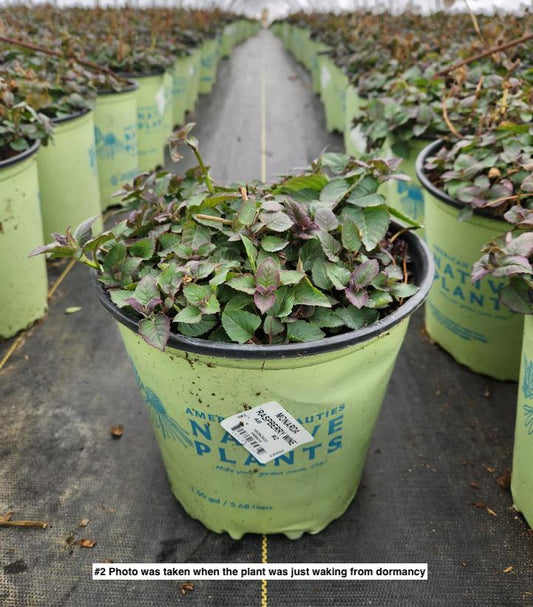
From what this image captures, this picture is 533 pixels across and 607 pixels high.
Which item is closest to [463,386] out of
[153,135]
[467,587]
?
[467,587]

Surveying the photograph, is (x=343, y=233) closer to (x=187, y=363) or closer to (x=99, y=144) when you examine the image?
(x=187, y=363)

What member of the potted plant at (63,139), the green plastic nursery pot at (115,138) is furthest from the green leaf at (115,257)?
the green plastic nursery pot at (115,138)

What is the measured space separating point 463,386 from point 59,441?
1.44m

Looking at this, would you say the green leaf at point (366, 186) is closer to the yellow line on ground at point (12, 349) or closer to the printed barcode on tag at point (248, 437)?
the printed barcode on tag at point (248, 437)

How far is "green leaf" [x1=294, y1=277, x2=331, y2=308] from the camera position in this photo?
1118 mm

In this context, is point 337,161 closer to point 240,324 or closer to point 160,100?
point 240,324

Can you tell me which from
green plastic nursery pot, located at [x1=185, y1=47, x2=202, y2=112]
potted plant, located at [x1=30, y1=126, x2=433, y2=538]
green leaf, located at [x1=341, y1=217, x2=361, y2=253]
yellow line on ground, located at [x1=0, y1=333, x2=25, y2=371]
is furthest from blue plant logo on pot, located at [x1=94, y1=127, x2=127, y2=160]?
green plastic nursery pot, located at [x1=185, y1=47, x2=202, y2=112]

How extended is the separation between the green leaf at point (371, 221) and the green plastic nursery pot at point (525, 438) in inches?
16.8

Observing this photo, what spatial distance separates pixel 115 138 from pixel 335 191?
2425 mm

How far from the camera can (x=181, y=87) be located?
221 inches

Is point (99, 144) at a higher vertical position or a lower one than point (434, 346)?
higher

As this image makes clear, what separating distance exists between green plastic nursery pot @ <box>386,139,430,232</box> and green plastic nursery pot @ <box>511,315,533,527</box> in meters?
1.15

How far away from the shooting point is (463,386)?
2045 millimetres

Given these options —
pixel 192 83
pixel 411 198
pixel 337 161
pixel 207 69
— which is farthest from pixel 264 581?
pixel 207 69
